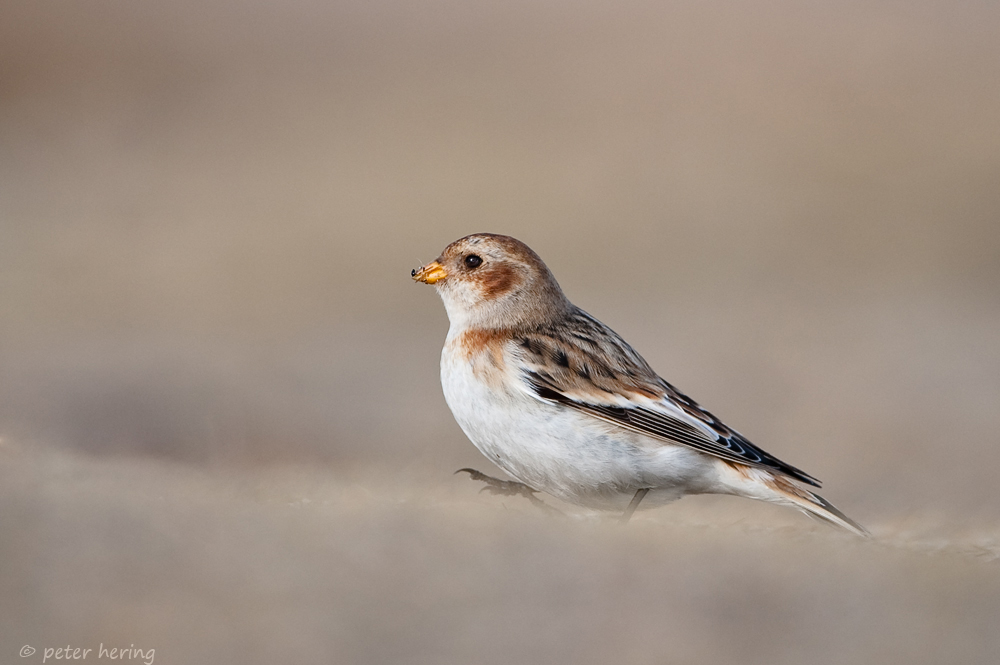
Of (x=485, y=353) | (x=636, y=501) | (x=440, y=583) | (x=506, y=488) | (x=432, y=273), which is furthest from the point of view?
(x=432, y=273)

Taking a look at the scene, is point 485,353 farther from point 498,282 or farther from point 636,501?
point 636,501

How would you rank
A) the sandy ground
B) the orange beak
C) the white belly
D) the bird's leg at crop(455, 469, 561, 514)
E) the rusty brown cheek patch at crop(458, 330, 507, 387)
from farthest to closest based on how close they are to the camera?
the orange beak → the bird's leg at crop(455, 469, 561, 514) → the rusty brown cheek patch at crop(458, 330, 507, 387) → the white belly → the sandy ground

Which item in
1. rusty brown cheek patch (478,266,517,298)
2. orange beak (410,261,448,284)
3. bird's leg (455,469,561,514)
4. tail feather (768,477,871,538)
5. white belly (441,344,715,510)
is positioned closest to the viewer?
tail feather (768,477,871,538)

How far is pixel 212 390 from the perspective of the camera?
374 inches

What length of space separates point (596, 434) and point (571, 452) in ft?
0.43

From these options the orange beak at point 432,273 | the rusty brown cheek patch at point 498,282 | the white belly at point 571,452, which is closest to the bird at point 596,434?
the white belly at point 571,452

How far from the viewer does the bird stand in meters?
4.36

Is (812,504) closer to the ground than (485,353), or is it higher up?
closer to the ground

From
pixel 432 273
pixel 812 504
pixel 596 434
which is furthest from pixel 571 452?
pixel 432 273

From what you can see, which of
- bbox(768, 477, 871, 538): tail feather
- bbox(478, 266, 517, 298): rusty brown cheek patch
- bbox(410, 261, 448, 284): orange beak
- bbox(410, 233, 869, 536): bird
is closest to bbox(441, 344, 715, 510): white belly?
bbox(410, 233, 869, 536): bird

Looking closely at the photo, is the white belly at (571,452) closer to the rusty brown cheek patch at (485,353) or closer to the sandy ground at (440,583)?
the rusty brown cheek patch at (485,353)

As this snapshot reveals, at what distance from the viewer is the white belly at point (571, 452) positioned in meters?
4.35

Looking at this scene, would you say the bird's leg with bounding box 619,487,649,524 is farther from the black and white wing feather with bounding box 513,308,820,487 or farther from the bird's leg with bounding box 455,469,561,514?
the bird's leg with bounding box 455,469,561,514

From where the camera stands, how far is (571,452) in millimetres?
4344
